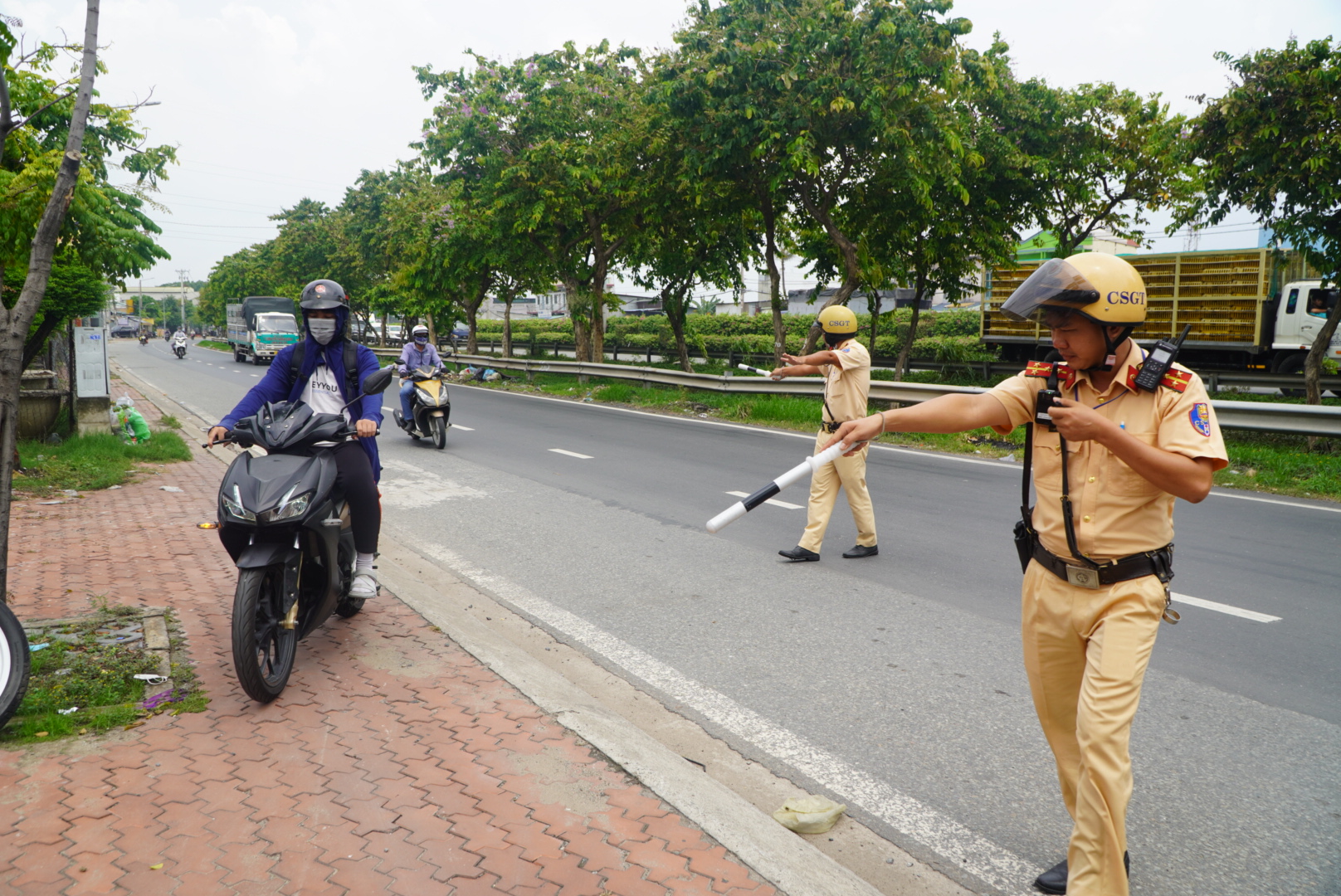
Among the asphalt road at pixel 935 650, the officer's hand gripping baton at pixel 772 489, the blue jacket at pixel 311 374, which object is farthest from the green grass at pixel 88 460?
the officer's hand gripping baton at pixel 772 489

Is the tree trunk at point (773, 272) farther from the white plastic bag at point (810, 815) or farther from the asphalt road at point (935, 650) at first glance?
the white plastic bag at point (810, 815)

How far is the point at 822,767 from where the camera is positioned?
145 inches

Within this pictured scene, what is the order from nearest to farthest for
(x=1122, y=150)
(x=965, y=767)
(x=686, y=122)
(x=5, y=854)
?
(x=5, y=854), (x=965, y=767), (x=686, y=122), (x=1122, y=150)

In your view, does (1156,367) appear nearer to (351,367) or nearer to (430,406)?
(351,367)

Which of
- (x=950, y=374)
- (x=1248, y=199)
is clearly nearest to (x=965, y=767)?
(x=1248, y=199)

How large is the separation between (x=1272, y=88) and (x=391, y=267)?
121 ft

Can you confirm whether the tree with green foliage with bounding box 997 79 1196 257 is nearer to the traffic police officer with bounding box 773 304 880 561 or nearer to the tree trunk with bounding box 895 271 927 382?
the tree trunk with bounding box 895 271 927 382

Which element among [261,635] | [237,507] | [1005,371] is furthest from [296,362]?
[1005,371]

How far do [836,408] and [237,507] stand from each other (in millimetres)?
4117

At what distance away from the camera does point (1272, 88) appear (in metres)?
12.2

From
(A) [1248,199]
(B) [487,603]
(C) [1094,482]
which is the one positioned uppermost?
(A) [1248,199]

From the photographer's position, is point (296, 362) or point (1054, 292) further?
point (296, 362)

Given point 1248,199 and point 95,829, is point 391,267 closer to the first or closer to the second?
point 1248,199

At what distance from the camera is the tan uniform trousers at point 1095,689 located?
2.44 meters
